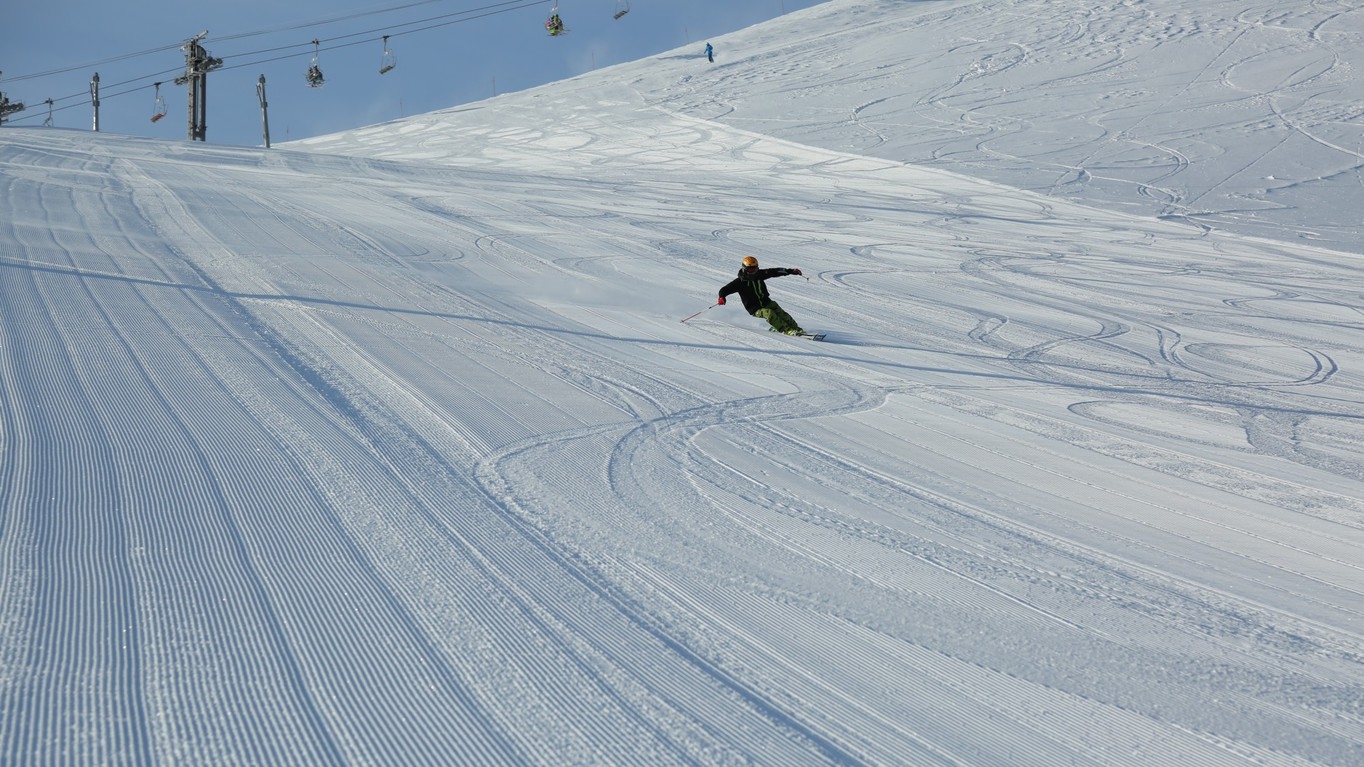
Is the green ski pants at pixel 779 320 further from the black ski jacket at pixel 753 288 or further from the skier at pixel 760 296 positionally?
the black ski jacket at pixel 753 288

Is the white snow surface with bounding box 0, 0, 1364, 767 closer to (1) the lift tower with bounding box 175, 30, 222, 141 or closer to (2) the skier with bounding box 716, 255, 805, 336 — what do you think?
(2) the skier with bounding box 716, 255, 805, 336

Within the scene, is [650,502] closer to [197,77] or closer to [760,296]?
[760,296]

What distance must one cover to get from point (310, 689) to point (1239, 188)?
27.7 m

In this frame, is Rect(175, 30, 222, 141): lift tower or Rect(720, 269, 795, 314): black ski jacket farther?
Rect(175, 30, 222, 141): lift tower

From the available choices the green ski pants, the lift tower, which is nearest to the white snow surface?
the green ski pants

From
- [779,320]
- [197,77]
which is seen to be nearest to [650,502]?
[779,320]

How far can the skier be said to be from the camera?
35.9ft

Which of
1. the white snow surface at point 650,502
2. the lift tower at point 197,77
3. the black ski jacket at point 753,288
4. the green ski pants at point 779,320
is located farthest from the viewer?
the lift tower at point 197,77

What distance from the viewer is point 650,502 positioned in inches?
209

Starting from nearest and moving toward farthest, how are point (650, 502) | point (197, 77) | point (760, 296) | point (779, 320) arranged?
point (650, 502)
point (779, 320)
point (760, 296)
point (197, 77)

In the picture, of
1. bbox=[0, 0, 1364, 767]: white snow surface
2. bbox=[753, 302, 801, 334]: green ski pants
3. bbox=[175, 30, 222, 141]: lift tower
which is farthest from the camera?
bbox=[175, 30, 222, 141]: lift tower

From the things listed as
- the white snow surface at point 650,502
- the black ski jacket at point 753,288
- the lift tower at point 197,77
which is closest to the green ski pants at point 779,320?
the black ski jacket at point 753,288

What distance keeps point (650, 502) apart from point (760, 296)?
6.16m

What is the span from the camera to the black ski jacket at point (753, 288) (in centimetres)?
1120
